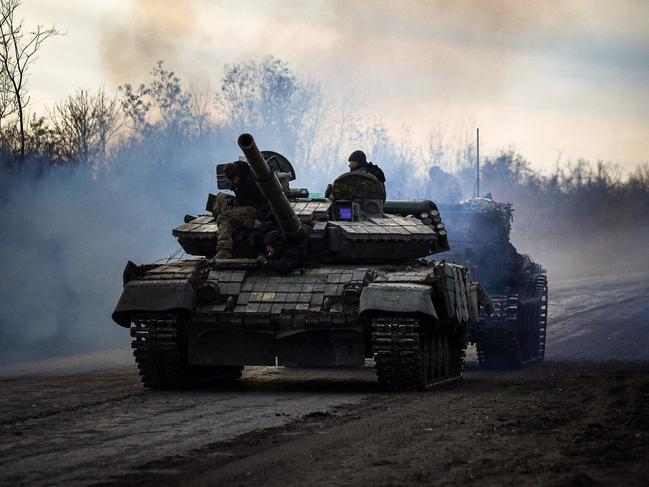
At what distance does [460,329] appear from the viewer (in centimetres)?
1891

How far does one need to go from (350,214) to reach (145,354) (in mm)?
3504

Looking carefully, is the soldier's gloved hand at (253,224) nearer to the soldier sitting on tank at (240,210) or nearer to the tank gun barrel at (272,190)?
the soldier sitting on tank at (240,210)

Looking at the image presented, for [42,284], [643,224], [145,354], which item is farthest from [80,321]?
[643,224]

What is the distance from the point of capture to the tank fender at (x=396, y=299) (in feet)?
50.1

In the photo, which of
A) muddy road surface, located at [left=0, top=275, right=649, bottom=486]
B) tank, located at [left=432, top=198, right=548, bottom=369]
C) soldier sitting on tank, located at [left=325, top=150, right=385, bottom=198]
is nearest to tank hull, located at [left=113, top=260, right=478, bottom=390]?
muddy road surface, located at [left=0, top=275, right=649, bottom=486]

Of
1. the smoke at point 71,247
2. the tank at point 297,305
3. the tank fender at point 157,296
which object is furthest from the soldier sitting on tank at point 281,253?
the smoke at point 71,247

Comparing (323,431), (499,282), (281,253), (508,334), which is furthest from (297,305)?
(499,282)

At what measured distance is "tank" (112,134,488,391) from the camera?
15609 millimetres

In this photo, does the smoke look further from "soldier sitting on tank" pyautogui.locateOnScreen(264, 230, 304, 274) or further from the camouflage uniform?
"soldier sitting on tank" pyautogui.locateOnScreen(264, 230, 304, 274)

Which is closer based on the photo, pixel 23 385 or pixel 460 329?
pixel 23 385

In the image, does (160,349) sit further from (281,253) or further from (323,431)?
(323,431)

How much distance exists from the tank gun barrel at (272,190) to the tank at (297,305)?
0.05 ft

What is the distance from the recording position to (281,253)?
55.3ft

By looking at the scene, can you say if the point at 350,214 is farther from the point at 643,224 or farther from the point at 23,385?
the point at 643,224
